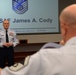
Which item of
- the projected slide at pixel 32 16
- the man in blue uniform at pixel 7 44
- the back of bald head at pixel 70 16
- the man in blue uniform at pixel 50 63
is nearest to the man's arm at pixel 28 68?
the man in blue uniform at pixel 50 63

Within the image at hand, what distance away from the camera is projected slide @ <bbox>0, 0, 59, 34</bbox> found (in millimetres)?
6656

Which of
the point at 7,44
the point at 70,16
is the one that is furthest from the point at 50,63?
the point at 7,44

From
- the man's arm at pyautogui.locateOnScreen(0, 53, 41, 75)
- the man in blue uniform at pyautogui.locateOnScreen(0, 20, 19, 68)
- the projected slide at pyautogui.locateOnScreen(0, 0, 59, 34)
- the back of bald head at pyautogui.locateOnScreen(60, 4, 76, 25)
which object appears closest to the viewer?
the man's arm at pyautogui.locateOnScreen(0, 53, 41, 75)

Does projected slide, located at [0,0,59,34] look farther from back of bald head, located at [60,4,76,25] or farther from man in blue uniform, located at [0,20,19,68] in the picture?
back of bald head, located at [60,4,76,25]

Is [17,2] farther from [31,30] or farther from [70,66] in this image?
[70,66]

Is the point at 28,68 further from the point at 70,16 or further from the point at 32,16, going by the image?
the point at 32,16

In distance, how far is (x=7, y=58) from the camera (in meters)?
5.65

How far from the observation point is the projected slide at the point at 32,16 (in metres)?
6.66

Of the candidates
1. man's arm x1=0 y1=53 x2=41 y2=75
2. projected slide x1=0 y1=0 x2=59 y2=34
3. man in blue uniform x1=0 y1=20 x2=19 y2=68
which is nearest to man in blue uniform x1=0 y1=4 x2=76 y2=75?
man's arm x1=0 y1=53 x2=41 y2=75

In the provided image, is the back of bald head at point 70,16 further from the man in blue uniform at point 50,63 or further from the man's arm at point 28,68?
the man's arm at point 28,68

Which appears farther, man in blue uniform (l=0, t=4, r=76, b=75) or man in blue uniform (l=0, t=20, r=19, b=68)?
man in blue uniform (l=0, t=20, r=19, b=68)

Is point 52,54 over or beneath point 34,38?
over

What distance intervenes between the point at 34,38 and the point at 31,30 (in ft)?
0.80

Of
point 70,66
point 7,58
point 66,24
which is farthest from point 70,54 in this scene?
point 7,58
